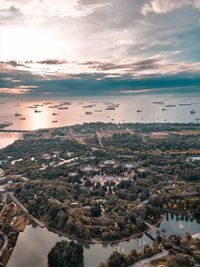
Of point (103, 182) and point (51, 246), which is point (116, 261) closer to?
point (51, 246)

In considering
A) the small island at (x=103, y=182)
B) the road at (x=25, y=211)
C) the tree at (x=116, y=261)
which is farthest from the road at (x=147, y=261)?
the road at (x=25, y=211)

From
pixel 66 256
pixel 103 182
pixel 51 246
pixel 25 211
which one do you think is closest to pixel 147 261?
pixel 66 256

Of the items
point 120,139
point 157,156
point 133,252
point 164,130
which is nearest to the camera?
point 133,252

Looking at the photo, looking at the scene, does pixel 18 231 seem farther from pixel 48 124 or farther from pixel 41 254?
pixel 48 124

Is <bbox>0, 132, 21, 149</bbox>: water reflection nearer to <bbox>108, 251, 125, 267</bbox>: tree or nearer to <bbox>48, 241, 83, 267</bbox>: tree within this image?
<bbox>48, 241, 83, 267</bbox>: tree

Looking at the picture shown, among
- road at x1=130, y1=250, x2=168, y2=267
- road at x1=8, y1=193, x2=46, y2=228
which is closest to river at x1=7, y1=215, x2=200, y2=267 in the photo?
road at x1=8, y1=193, x2=46, y2=228

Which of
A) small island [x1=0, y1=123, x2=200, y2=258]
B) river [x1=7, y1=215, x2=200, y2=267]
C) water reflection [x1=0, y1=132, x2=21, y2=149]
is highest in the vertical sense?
small island [x1=0, y1=123, x2=200, y2=258]

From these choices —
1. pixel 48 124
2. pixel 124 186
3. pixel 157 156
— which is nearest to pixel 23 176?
pixel 124 186

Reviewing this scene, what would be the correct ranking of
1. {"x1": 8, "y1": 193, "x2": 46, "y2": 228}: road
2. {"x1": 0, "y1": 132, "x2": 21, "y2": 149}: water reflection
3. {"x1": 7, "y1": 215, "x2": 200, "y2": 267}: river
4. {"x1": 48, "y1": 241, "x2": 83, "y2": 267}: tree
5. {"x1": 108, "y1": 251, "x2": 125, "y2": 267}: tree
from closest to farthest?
{"x1": 108, "y1": 251, "x2": 125, "y2": 267}: tree → {"x1": 48, "y1": 241, "x2": 83, "y2": 267}: tree → {"x1": 7, "y1": 215, "x2": 200, "y2": 267}: river → {"x1": 8, "y1": 193, "x2": 46, "y2": 228}: road → {"x1": 0, "y1": 132, "x2": 21, "y2": 149}: water reflection
